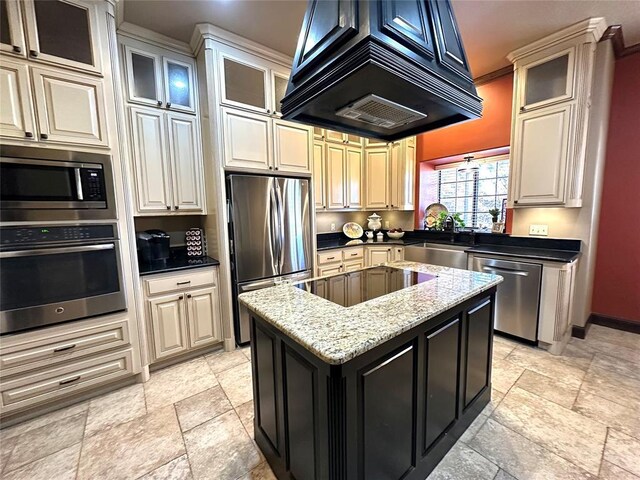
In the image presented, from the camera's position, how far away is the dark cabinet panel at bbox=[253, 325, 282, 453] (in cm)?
134

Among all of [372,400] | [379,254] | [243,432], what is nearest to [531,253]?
[379,254]

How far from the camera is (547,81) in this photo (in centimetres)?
260

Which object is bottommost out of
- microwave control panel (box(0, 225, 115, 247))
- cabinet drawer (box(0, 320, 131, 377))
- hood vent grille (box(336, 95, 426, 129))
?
cabinet drawer (box(0, 320, 131, 377))

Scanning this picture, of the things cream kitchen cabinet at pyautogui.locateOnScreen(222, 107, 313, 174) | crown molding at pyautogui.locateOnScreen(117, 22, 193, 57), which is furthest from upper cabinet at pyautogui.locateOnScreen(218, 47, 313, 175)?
crown molding at pyautogui.locateOnScreen(117, 22, 193, 57)

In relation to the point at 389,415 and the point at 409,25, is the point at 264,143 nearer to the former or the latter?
the point at 409,25

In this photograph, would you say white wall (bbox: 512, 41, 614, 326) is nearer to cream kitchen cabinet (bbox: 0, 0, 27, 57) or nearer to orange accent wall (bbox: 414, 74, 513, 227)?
orange accent wall (bbox: 414, 74, 513, 227)

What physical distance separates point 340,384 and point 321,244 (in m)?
2.90

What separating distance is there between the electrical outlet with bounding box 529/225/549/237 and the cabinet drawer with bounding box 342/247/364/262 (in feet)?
6.36

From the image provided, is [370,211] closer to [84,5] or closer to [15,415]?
[84,5]

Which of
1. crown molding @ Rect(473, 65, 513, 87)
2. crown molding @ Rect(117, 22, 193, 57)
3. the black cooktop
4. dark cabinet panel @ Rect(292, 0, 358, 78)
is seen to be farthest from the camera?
crown molding @ Rect(473, 65, 513, 87)

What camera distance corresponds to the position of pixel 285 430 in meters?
1.31

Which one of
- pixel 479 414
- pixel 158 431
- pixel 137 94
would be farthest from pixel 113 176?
pixel 479 414

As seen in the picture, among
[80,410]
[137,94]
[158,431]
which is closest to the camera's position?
[158,431]

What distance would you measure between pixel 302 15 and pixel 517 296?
10.5 feet
